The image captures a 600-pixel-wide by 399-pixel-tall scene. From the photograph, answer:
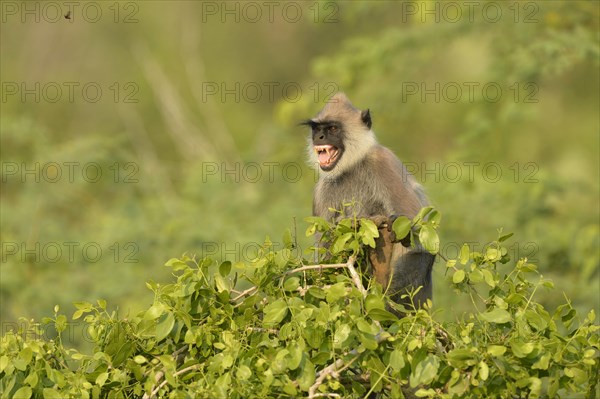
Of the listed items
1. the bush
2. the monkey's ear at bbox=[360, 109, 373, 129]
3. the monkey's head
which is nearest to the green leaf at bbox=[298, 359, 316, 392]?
the bush

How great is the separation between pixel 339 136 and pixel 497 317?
2393 mm

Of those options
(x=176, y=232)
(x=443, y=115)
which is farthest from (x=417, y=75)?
(x=176, y=232)

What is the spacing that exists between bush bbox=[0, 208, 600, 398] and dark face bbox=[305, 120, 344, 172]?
1.83m

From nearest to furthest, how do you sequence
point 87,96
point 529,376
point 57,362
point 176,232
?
1. point 529,376
2. point 57,362
3. point 176,232
4. point 87,96

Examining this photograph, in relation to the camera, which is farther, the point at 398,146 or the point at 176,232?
the point at 398,146

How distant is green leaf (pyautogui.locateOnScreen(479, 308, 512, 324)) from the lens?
148 inches

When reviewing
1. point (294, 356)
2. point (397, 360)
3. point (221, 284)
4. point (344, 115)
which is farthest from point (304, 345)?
point (344, 115)

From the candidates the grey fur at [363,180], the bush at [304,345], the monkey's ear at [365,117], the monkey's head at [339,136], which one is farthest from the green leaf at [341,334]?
the monkey's ear at [365,117]

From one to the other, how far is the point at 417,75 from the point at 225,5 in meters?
6.98

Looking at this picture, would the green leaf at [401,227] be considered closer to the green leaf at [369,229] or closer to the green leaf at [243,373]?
the green leaf at [369,229]

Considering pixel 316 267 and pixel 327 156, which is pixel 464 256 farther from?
pixel 327 156

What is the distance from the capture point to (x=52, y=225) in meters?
10.7

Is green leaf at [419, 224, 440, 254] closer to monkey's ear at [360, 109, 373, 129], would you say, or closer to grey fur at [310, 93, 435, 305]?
grey fur at [310, 93, 435, 305]

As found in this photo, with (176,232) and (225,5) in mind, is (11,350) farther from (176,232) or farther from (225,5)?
(225,5)
